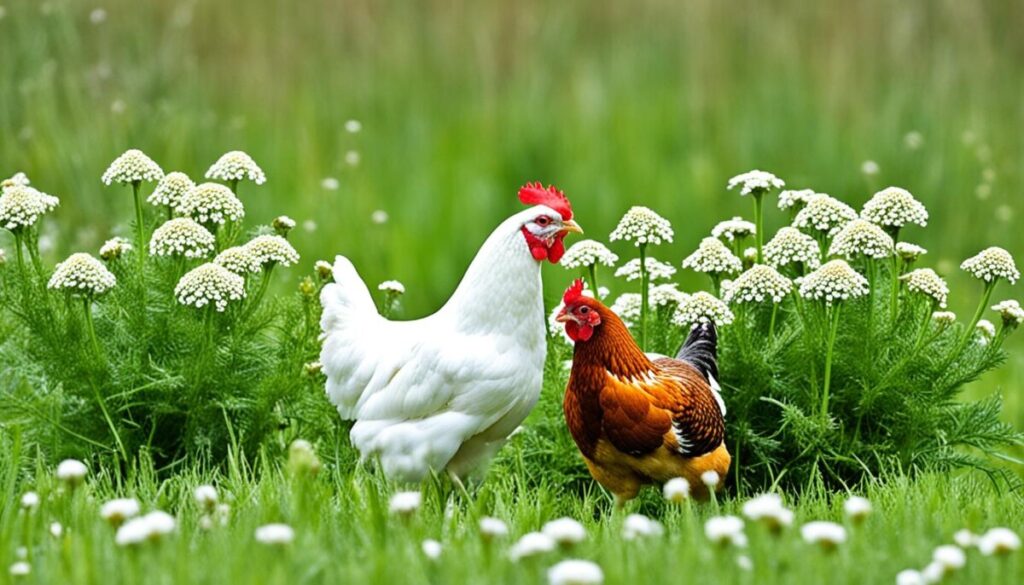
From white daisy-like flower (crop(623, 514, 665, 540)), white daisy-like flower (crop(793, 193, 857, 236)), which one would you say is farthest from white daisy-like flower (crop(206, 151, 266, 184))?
white daisy-like flower (crop(623, 514, 665, 540))

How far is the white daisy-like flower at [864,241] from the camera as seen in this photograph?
174 inches

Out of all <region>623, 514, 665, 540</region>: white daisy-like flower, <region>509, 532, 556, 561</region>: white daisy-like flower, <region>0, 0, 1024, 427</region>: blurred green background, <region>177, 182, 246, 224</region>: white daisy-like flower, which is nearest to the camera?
<region>509, 532, 556, 561</region>: white daisy-like flower

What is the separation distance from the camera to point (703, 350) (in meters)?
4.68

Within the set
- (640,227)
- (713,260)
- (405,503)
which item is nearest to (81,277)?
(405,503)

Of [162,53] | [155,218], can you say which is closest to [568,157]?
[162,53]

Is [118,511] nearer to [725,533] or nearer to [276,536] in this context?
[276,536]

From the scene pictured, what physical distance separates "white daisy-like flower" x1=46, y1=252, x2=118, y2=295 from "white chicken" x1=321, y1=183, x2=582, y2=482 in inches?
32.2

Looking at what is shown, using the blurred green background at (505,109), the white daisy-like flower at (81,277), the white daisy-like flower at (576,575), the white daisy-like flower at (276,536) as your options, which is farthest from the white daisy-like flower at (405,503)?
the blurred green background at (505,109)

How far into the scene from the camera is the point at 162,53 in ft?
28.6

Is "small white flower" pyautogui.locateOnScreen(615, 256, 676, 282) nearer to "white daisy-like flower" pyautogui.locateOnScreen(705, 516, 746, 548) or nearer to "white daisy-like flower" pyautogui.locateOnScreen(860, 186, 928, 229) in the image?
"white daisy-like flower" pyautogui.locateOnScreen(860, 186, 928, 229)

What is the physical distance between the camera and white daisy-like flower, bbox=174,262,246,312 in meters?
4.31

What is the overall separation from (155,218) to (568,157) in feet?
13.3

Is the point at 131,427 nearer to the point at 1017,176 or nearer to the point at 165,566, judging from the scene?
the point at 165,566

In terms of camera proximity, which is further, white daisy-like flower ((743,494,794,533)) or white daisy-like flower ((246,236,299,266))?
white daisy-like flower ((246,236,299,266))
